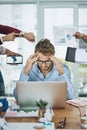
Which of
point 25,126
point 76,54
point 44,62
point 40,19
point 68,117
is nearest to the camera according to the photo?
point 25,126

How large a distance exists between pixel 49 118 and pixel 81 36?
49.9 inches

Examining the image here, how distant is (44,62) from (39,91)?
713 millimetres

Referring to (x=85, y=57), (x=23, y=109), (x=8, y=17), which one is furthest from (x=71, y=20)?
(x=23, y=109)

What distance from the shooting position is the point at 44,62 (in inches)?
113

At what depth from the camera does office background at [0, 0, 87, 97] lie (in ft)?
15.7

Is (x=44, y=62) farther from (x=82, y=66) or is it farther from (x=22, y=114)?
(x=82, y=66)

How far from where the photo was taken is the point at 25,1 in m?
4.75

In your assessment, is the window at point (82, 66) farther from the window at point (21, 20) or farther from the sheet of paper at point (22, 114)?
the sheet of paper at point (22, 114)

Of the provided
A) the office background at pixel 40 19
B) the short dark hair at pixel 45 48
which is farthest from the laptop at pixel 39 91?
the office background at pixel 40 19

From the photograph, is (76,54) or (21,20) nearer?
(76,54)

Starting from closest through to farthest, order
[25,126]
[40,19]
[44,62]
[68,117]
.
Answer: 1. [25,126]
2. [68,117]
3. [44,62]
4. [40,19]

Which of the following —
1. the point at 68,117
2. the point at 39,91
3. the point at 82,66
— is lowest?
the point at 68,117

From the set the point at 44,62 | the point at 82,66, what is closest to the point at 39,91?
the point at 44,62

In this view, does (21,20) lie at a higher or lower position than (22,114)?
higher
